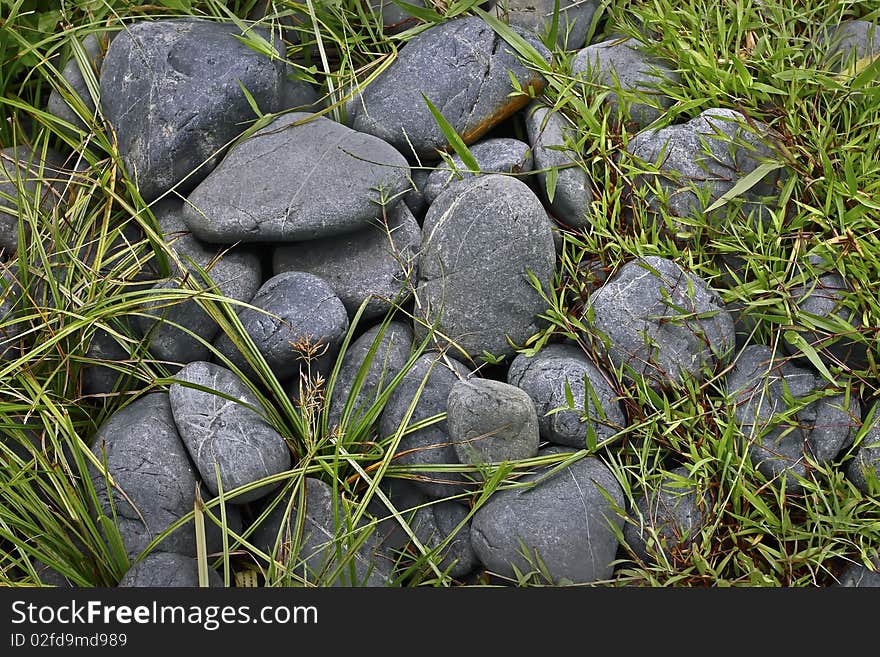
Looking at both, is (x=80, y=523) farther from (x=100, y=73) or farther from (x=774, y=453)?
(x=774, y=453)

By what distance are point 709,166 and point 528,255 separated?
0.60 metres

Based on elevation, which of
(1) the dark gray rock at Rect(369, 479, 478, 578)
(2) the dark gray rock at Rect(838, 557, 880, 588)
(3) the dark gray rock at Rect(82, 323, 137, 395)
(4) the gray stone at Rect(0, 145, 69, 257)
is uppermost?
(4) the gray stone at Rect(0, 145, 69, 257)

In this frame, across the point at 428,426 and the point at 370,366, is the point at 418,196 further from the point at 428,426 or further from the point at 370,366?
the point at 428,426

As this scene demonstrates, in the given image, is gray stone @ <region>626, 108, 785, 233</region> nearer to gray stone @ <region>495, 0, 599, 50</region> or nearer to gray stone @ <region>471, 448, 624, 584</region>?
gray stone @ <region>495, 0, 599, 50</region>

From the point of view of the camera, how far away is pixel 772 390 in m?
2.19

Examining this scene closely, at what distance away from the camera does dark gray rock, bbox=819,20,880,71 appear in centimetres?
249

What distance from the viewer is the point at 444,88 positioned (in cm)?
242

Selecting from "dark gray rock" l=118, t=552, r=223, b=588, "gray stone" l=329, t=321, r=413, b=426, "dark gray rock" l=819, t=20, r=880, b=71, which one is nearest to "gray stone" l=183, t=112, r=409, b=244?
"gray stone" l=329, t=321, r=413, b=426

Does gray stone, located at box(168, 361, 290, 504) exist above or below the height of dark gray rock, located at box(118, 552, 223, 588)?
above

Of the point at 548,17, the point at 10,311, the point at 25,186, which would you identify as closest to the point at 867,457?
the point at 548,17

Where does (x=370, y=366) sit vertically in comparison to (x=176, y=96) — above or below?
below

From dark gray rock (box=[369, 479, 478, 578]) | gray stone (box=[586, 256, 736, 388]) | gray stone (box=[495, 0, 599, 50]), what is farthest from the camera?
gray stone (box=[495, 0, 599, 50])

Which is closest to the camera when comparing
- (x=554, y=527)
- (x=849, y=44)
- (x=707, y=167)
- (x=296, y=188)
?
(x=554, y=527)

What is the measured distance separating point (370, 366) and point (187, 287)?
517 mm
